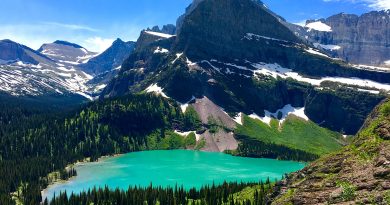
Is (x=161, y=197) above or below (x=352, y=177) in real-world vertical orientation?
below

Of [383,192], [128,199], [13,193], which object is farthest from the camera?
[13,193]

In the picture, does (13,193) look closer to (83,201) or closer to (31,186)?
(31,186)

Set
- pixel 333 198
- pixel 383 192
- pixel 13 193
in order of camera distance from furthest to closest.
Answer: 1. pixel 13 193
2. pixel 333 198
3. pixel 383 192

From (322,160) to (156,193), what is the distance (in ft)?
241

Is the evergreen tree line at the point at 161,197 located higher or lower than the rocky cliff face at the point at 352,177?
lower

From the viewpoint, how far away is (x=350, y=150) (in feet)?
313

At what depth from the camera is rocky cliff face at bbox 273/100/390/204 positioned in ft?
254

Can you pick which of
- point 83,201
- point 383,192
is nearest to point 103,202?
point 83,201

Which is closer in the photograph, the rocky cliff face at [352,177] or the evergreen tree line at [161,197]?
the rocky cliff face at [352,177]

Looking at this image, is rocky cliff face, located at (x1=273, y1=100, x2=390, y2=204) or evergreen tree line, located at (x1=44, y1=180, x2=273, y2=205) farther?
evergreen tree line, located at (x1=44, y1=180, x2=273, y2=205)

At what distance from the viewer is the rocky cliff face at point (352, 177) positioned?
77.4 m

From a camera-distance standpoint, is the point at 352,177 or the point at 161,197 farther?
the point at 161,197

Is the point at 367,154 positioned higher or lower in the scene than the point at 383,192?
higher

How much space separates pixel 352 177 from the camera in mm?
83312
